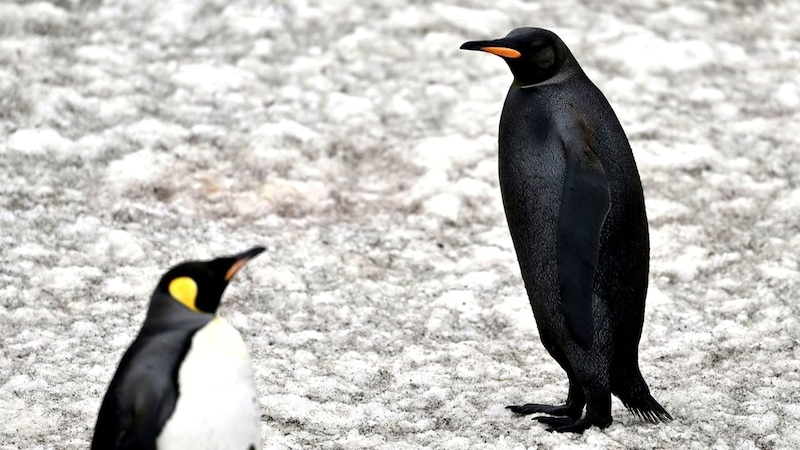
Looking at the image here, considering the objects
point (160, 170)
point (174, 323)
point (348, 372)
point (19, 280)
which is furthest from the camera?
point (160, 170)

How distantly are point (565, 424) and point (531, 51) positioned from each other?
1.13m

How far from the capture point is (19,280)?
443cm

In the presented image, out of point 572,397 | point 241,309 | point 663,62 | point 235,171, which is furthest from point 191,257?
point 663,62

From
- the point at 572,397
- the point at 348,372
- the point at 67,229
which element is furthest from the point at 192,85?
the point at 572,397

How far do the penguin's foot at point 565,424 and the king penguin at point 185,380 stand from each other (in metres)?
1.12

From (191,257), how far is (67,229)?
553mm

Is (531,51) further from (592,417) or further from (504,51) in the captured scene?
(592,417)

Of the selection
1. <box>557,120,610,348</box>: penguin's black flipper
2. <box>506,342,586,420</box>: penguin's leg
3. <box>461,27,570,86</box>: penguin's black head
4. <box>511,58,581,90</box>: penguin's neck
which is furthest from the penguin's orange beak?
<box>506,342,586,420</box>: penguin's leg

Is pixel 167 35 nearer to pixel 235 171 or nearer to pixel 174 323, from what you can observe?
pixel 235 171

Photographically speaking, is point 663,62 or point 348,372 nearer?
point 348,372

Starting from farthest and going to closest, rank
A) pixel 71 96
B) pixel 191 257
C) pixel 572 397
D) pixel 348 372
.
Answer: pixel 71 96, pixel 191 257, pixel 348 372, pixel 572 397

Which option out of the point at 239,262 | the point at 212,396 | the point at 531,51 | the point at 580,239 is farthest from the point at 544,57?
the point at 212,396

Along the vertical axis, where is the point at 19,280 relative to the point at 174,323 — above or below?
below

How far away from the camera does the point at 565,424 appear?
11.5ft
